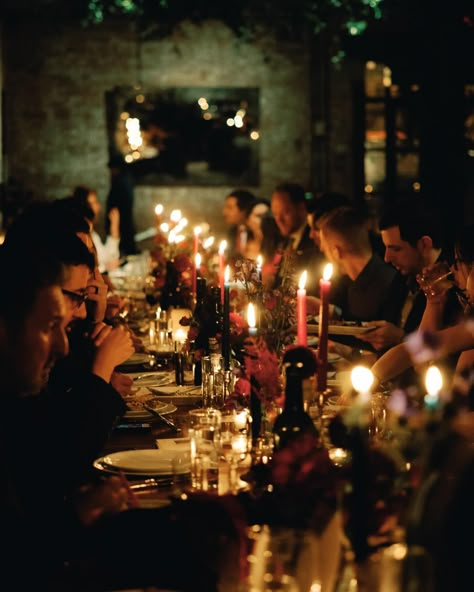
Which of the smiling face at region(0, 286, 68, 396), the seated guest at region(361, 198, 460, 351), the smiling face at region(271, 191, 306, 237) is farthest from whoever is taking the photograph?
the smiling face at region(271, 191, 306, 237)

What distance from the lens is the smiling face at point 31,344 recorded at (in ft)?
6.12

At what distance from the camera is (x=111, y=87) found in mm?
12797

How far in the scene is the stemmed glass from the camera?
87.1 inches

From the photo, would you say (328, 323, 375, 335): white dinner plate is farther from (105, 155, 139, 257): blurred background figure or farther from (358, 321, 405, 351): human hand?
(105, 155, 139, 257): blurred background figure

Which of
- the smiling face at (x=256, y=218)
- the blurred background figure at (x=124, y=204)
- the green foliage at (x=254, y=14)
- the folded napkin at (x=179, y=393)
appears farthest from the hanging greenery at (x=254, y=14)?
the folded napkin at (x=179, y=393)

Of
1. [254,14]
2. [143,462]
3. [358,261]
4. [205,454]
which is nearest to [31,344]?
[205,454]

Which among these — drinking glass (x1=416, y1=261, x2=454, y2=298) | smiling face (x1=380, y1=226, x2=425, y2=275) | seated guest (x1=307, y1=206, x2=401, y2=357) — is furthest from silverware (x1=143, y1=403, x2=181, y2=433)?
seated guest (x1=307, y1=206, x2=401, y2=357)

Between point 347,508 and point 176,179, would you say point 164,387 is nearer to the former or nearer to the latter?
point 347,508

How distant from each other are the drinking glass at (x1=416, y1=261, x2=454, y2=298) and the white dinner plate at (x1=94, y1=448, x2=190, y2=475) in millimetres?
1531

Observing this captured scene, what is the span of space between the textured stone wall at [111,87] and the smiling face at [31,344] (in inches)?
430

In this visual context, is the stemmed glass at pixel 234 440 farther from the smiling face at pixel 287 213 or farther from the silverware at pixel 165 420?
the smiling face at pixel 287 213

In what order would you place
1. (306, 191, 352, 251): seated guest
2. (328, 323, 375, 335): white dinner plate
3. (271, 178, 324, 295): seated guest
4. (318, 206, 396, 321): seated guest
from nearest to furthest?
(328, 323, 375, 335): white dinner plate, (318, 206, 396, 321): seated guest, (306, 191, 352, 251): seated guest, (271, 178, 324, 295): seated guest

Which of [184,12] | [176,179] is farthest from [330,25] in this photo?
[176,179]

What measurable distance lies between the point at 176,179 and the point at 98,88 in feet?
4.83
